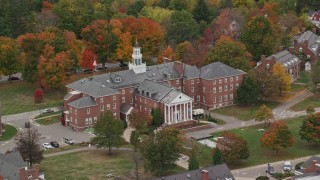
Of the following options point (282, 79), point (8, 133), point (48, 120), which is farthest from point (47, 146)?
point (282, 79)

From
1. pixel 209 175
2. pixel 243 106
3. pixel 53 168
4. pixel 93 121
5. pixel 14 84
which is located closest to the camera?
pixel 209 175

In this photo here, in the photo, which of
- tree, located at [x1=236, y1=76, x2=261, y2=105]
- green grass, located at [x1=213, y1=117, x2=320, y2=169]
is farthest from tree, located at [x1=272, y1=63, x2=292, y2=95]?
green grass, located at [x1=213, y1=117, x2=320, y2=169]

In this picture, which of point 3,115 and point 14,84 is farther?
point 14,84

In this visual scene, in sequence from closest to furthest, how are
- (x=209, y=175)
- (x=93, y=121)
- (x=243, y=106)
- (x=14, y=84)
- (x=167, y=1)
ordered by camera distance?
(x=209, y=175), (x=93, y=121), (x=243, y=106), (x=14, y=84), (x=167, y=1)

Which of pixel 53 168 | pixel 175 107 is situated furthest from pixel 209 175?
pixel 175 107

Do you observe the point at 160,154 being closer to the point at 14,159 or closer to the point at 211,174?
the point at 211,174

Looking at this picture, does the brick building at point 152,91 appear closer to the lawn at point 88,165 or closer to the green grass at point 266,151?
the green grass at point 266,151

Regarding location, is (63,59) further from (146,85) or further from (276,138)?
(276,138)
